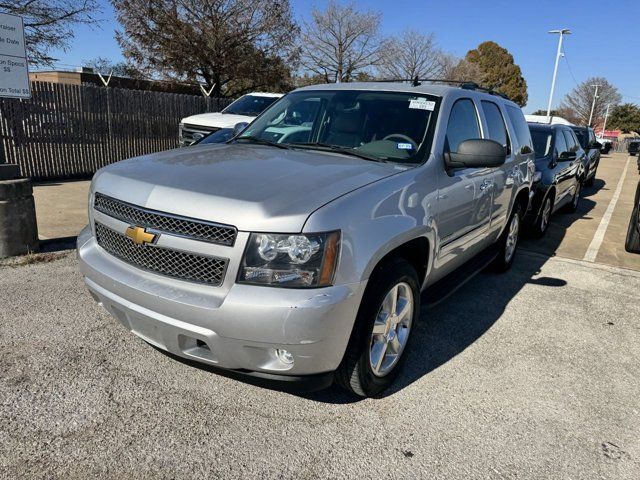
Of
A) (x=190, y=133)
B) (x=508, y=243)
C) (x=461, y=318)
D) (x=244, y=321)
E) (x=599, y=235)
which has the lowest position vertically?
(x=599, y=235)

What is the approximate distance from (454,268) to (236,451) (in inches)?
92.9

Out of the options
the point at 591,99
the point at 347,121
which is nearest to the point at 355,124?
the point at 347,121

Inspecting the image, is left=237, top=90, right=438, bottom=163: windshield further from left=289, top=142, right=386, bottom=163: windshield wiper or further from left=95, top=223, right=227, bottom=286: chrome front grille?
left=95, top=223, right=227, bottom=286: chrome front grille

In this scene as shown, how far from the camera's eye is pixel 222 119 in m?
11.0

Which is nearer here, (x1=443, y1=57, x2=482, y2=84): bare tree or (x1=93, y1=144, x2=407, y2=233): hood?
(x1=93, y1=144, x2=407, y2=233): hood

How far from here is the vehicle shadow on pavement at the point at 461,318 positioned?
3.39 m

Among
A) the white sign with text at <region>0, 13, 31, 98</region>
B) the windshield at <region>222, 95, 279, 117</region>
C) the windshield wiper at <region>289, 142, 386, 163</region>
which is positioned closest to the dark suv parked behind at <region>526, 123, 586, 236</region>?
the windshield wiper at <region>289, 142, 386, 163</region>

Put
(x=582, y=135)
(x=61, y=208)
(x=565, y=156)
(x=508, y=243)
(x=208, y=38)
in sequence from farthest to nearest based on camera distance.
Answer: (x=208, y=38) → (x=582, y=135) → (x=565, y=156) → (x=61, y=208) → (x=508, y=243)

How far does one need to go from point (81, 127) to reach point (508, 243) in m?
9.68

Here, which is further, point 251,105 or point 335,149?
point 251,105

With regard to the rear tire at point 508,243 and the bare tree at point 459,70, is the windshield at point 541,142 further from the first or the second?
the bare tree at point 459,70

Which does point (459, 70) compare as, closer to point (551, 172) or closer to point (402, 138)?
point (551, 172)

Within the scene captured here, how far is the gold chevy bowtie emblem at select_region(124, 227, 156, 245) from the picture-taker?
101 inches

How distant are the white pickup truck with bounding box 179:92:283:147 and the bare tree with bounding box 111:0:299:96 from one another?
432 inches
